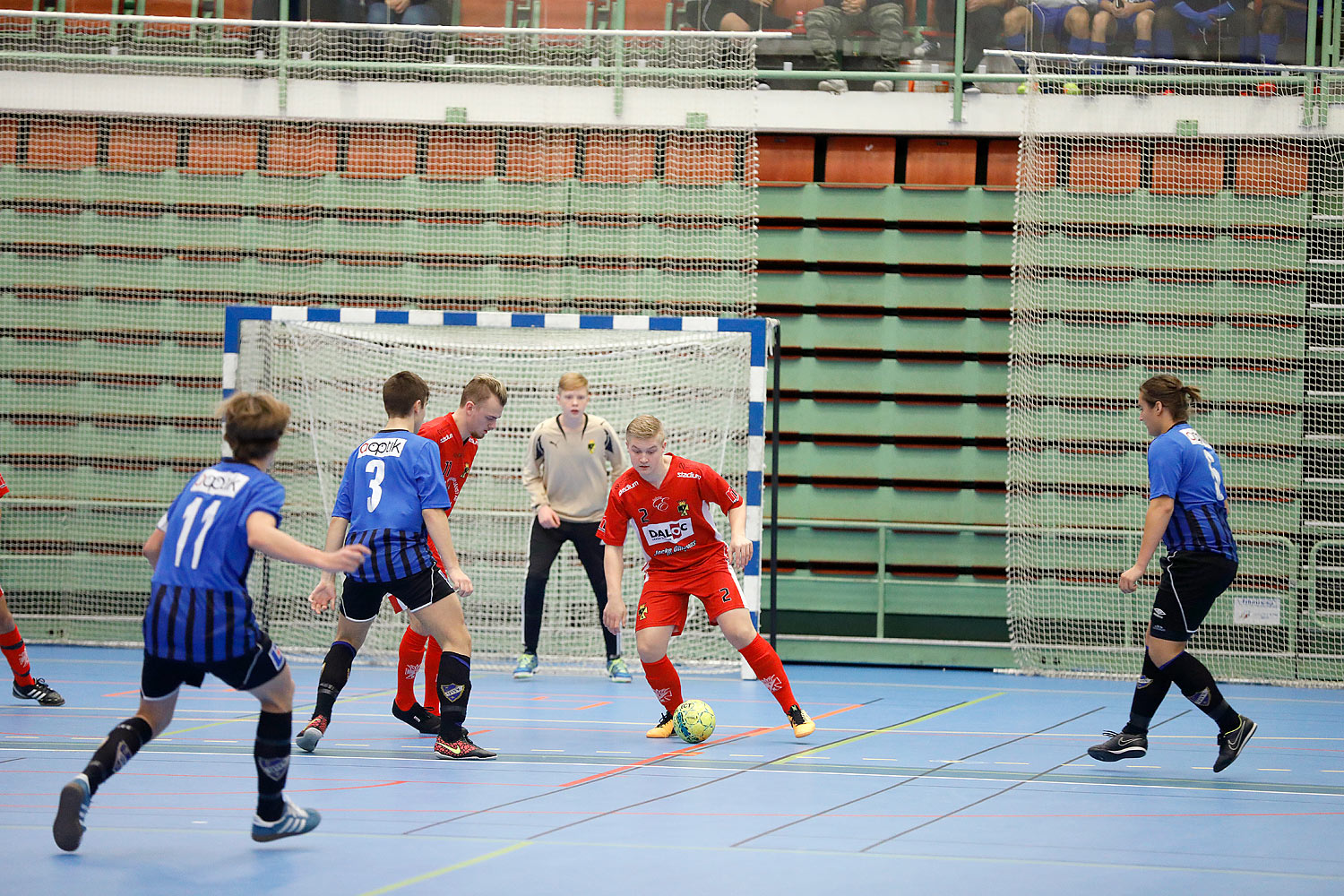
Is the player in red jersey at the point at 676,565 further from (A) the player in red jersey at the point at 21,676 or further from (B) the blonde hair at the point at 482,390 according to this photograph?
(A) the player in red jersey at the point at 21,676

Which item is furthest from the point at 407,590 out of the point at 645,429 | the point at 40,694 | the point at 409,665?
the point at 40,694

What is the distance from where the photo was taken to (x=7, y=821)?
15.7 ft

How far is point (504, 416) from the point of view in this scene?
10883 millimetres

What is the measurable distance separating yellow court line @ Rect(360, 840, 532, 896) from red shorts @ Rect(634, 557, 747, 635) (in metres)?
2.39

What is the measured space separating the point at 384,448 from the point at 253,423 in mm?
1730

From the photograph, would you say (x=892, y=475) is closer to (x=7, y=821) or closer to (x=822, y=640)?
(x=822, y=640)

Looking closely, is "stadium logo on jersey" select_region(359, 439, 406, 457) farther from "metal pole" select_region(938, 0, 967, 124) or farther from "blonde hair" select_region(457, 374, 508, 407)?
"metal pole" select_region(938, 0, 967, 124)

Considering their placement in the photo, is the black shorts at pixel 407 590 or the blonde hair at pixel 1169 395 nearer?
the black shorts at pixel 407 590

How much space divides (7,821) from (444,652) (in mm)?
1976

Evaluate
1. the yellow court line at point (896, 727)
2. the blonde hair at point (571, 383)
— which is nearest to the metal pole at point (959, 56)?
the blonde hair at point (571, 383)

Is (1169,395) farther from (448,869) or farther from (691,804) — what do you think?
(448,869)

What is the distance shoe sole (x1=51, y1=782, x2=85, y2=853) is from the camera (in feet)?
13.9

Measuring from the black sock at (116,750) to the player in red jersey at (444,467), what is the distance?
6.82 feet

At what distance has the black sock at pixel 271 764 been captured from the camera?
439cm
